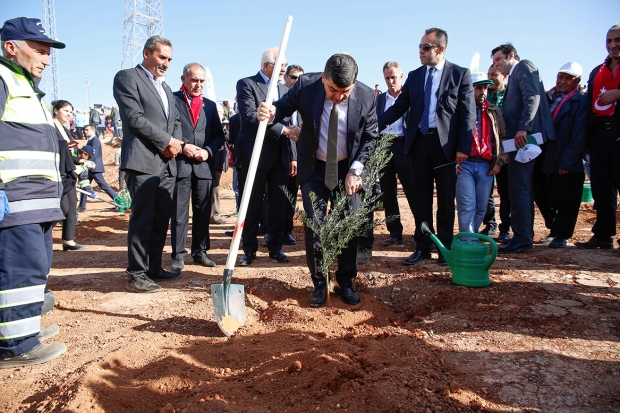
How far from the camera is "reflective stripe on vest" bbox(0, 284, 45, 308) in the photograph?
2904 mm

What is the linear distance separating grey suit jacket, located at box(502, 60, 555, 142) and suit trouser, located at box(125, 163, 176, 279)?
159 inches

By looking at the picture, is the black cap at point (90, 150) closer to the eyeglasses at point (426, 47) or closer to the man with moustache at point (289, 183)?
the man with moustache at point (289, 183)

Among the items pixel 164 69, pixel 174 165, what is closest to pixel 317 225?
pixel 174 165

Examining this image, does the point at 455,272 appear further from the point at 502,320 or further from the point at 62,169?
the point at 62,169

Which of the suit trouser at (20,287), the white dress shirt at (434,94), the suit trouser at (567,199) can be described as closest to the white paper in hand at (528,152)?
the suit trouser at (567,199)

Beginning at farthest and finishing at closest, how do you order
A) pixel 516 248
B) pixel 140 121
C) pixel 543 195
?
pixel 543 195, pixel 516 248, pixel 140 121

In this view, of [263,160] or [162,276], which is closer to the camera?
[162,276]

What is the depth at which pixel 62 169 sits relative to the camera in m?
5.08

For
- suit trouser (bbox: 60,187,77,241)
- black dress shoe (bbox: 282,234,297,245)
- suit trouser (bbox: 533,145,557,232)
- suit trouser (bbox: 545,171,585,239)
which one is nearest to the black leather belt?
suit trouser (bbox: 545,171,585,239)

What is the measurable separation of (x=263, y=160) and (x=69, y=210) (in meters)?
3.10

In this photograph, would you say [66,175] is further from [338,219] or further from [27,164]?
[338,219]

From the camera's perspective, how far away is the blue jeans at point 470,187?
16.6 ft

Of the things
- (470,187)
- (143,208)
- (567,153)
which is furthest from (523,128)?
(143,208)

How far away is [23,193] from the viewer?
2.99 metres
